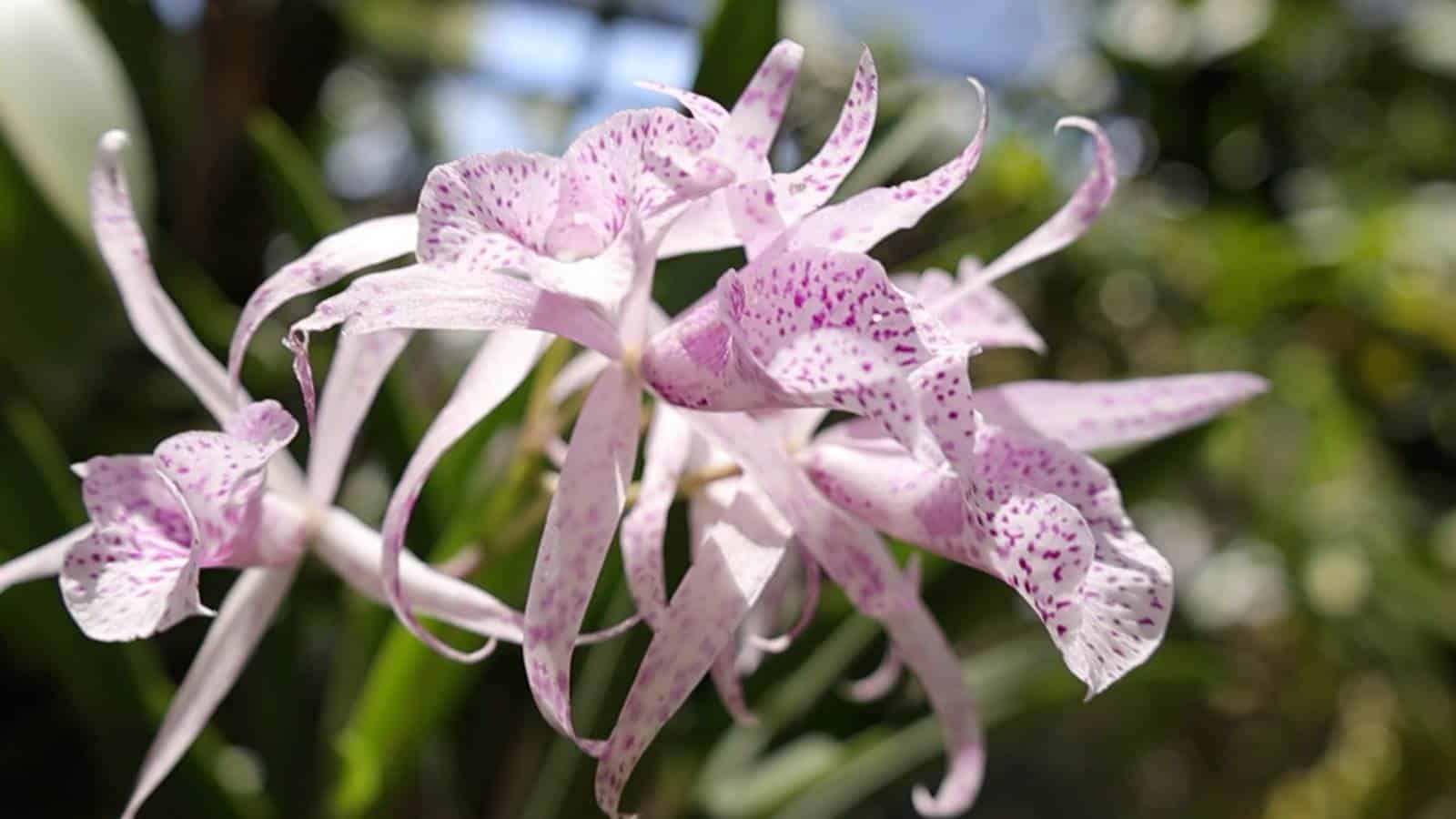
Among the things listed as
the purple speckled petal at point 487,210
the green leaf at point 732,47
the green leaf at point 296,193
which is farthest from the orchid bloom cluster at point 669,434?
the green leaf at point 296,193

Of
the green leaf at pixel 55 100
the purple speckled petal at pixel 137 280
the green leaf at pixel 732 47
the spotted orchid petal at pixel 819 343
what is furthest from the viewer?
the green leaf at pixel 55 100

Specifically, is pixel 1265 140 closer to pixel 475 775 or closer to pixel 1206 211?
pixel 1206 211

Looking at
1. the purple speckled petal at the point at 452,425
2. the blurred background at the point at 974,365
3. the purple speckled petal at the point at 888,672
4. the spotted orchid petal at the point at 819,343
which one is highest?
the spotted orchid petal at the point at 819,343

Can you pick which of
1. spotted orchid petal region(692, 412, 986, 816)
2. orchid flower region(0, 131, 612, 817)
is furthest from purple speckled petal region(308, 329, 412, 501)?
spotted orchid petal region(692, 412, 986, 816)

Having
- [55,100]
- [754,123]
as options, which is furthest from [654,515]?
[55,100]

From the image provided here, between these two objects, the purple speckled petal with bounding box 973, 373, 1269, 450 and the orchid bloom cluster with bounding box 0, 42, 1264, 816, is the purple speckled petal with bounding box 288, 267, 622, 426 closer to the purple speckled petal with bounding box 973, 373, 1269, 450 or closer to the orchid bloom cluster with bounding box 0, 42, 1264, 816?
the orchid bloom cluster with bounding box 0, 42, 1264, 816

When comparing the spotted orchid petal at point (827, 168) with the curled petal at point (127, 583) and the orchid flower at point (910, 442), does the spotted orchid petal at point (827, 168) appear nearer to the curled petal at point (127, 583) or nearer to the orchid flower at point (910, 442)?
the orchid flower at point (910, 442)

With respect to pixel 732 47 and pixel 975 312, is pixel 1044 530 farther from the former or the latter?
pixel 732 47

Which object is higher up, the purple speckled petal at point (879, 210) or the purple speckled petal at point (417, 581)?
the purple speckled petal at point (879, 210)
